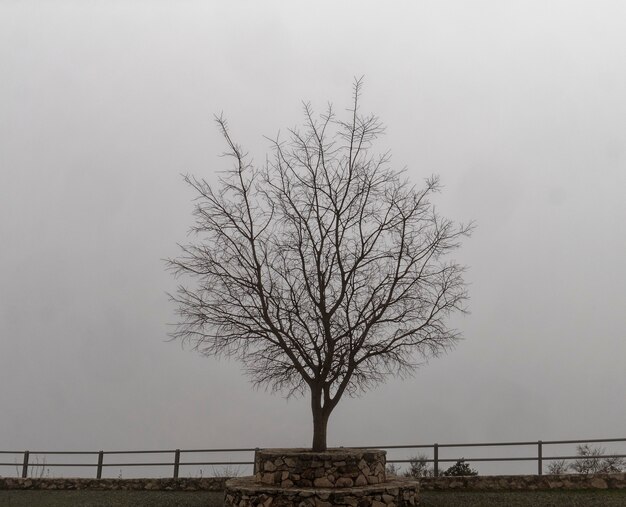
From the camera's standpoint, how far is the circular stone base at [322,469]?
486 inches

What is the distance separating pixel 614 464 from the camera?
16719mm

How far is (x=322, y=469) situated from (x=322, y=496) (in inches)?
26.1

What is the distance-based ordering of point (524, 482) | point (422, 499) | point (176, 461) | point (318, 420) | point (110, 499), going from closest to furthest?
point (318, 420) → point (422, 499) → point (110, 499) → point (524, 482) → point (176, 461)

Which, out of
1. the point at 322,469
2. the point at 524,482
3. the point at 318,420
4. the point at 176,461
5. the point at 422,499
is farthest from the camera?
the point at 176,461

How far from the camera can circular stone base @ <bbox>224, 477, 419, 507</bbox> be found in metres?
11.8

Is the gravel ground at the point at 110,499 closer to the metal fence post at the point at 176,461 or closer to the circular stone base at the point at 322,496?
the metal fence post at the point at 176,461

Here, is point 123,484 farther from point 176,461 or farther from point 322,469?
point 322,469

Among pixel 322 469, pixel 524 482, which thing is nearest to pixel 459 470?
pixel 524 482

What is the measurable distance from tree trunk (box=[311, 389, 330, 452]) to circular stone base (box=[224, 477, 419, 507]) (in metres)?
1.40

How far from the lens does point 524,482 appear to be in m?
16.0

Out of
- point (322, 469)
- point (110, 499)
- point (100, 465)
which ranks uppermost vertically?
point (322, 469)

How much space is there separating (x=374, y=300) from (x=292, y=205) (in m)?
2.73

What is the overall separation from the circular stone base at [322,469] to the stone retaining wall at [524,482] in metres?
4.05

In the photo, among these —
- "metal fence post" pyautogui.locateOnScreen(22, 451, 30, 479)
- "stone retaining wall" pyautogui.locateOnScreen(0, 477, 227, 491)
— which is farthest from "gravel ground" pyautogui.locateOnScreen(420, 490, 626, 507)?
"metal fence post" pyautogui.locateOnScreen(22, 451, 30, 479)
